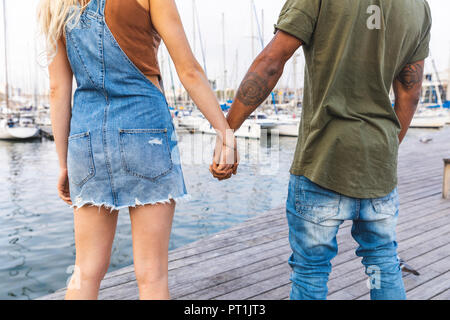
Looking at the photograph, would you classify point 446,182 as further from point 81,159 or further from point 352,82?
point 81,159

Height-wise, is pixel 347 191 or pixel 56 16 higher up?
pixel 56 16

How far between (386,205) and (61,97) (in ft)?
4.65

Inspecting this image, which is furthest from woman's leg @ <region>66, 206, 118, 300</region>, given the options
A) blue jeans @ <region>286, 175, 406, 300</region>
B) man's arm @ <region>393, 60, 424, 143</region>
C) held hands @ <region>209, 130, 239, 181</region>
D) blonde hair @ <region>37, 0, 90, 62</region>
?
man's arm @ <region>393, 60, 424, 143</region>

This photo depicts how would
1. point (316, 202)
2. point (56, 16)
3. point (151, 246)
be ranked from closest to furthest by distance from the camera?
point (56, 16) < point (151, 246) < point (316, 202)

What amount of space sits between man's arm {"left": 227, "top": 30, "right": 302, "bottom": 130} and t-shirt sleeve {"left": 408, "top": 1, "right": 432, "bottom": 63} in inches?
22.6

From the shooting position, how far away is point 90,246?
137 cm

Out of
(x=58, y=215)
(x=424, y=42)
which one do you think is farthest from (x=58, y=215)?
(x=424, y=42)

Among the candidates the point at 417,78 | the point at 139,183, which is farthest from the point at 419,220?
the point at 139,183

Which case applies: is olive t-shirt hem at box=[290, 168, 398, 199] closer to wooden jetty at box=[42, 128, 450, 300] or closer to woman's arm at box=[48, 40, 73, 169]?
woman's arm at box=[48, 40, 73, 169]

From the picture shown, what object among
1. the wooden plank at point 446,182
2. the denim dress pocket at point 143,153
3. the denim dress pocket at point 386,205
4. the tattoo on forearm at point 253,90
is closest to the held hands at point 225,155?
the tattoo on forearm at point 253,90

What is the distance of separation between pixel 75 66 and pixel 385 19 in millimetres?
1191

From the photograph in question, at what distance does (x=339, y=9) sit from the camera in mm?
1322

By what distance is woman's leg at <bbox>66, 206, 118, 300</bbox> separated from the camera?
135cm
